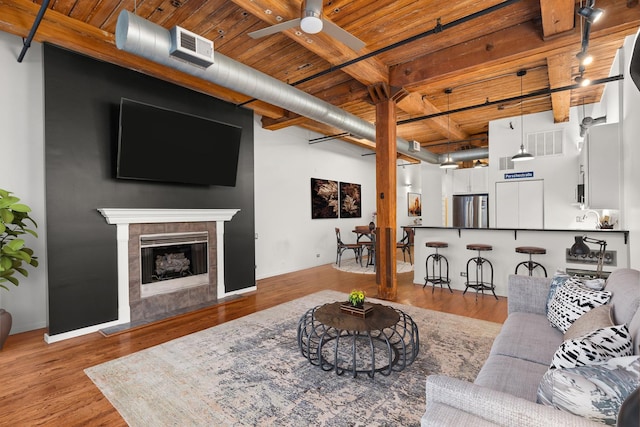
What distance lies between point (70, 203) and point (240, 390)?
292 cm

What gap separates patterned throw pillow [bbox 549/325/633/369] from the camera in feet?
4.66

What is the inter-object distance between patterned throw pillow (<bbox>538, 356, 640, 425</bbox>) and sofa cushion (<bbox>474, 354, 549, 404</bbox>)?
0.46 m

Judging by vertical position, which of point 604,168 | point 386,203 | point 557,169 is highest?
point 557,169

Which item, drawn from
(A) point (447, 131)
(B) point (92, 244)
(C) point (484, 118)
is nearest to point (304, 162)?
(A) point (447, 131)

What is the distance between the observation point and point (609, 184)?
4328 mm

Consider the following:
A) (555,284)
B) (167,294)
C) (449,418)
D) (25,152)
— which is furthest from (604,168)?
(25,152)

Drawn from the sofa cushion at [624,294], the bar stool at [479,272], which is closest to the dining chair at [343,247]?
the bar stool at [479,272]

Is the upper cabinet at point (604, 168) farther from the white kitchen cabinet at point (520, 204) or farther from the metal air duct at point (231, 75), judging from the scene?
the metal air duct at point (231, 75)

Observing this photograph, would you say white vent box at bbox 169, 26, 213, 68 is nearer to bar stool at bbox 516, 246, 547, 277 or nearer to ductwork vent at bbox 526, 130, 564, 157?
bar stool at bbox 516, 246, 547, 277

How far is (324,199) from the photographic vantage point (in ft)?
27.7

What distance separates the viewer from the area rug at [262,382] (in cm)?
223

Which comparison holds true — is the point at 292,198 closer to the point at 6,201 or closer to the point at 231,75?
the point at 231,75

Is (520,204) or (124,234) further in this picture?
(520,204)

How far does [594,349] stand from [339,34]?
2906mm
